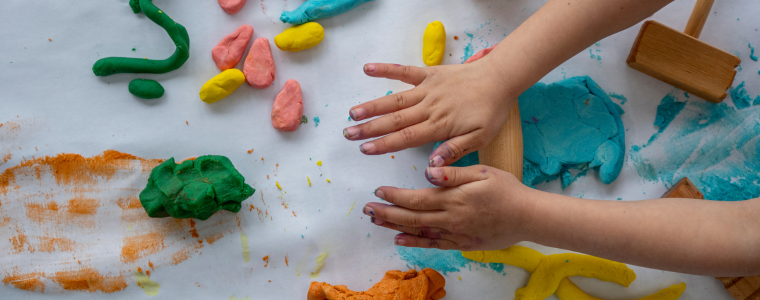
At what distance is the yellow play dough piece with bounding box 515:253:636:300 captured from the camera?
→ 39.4 inches

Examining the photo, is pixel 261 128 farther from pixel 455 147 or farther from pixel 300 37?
pixel 455 147

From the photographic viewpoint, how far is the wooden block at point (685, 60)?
3.14 feet

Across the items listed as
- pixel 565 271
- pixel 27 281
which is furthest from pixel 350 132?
pixel 27 281

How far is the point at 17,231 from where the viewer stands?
1.00 metres

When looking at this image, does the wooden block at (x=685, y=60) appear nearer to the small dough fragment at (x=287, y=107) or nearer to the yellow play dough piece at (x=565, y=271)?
the yellow play dough piece at (x=565, y=271)

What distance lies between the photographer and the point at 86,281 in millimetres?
1002

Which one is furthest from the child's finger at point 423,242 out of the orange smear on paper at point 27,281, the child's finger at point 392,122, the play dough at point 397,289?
the orange smear on paper at point 27,281

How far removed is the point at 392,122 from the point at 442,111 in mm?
103

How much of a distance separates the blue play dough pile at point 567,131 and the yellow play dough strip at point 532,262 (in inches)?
6.6

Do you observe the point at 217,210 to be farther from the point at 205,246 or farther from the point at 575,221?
the point at 575,221

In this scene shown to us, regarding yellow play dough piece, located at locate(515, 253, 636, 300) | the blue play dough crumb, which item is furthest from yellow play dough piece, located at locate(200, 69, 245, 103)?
the blue play dough crumb

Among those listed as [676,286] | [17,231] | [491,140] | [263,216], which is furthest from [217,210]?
[676,286]

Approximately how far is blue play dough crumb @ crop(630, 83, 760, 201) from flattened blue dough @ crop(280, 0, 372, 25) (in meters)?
0.78

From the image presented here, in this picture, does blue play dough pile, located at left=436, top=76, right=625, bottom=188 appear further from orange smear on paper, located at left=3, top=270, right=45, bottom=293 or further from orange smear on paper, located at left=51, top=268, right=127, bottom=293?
orange smear on paper, located at left=3, top=270, right=45, bottom=293
